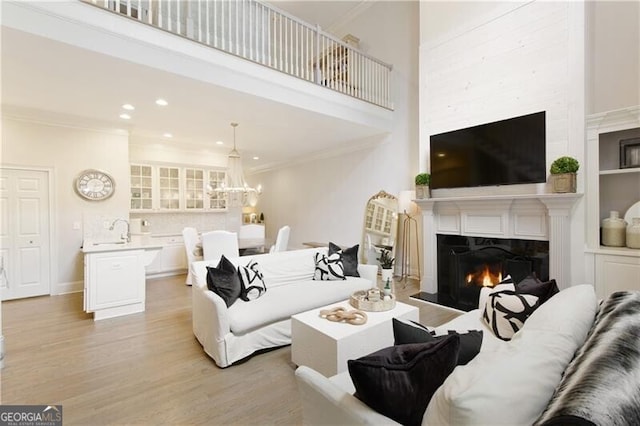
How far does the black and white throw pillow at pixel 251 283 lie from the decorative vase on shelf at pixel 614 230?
3624mm

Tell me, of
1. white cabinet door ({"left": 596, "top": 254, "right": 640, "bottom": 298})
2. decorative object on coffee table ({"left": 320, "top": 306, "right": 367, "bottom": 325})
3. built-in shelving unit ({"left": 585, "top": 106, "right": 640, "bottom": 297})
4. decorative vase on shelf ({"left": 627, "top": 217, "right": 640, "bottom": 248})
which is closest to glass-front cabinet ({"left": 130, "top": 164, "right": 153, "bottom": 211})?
decorative object on coffee table ({"left": 320, "top": 306, "right": 367, "bottom": 325})

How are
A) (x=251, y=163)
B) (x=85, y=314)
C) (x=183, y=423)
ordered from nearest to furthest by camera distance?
(x=183, y=423) → (x=85, y=314) → (x=251, y=163)

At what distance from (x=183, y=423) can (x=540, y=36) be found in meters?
5.01

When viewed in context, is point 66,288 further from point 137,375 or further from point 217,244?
point 137,375

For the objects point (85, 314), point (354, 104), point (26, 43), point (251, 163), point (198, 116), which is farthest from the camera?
point (251, 163)

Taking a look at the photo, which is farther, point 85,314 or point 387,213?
point 387,213

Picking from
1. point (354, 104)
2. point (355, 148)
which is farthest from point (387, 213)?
point (354, 104)

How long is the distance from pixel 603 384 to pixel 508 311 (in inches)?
51.5

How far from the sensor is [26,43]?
2566mm

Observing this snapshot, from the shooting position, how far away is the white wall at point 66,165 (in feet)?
14.1

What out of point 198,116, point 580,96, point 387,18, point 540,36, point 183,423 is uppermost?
point 387,18

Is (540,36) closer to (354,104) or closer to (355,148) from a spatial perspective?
(354,104)

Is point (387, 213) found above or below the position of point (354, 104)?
below

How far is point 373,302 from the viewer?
2461mm
